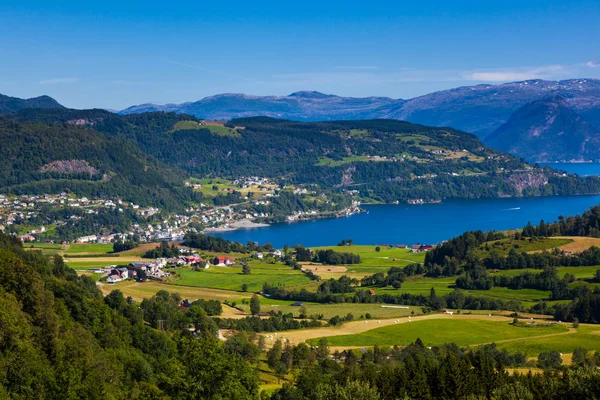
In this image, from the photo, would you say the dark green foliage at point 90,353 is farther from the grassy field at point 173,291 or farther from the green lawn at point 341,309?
the grassy field at point 173,291

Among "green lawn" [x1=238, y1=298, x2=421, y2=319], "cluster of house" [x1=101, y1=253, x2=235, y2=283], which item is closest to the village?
"cluster of house" [x1=101, y1=253, x2=235, y2=283]

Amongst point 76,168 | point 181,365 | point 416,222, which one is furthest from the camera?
point 76,168

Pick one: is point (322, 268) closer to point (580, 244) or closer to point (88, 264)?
point (88, 264)

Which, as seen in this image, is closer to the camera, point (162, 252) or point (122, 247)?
point (162, 252)

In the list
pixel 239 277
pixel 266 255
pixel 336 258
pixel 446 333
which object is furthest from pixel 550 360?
pixel 266 255

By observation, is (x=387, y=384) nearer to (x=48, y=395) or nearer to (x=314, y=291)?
(x=48, y=395)

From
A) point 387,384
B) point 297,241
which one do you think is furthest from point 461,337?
point 297,241
